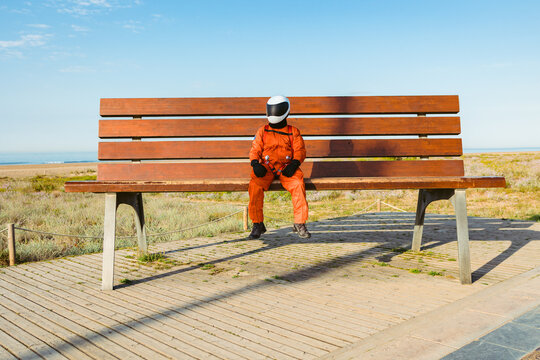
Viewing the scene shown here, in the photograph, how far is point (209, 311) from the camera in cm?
363

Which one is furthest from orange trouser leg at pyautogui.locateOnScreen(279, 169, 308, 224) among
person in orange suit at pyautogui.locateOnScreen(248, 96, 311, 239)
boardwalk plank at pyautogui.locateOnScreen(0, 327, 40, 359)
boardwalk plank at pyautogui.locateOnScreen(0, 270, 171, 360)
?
boardwalk plank at pyautogui.locateOnScreen(0, 327, 40, 359)

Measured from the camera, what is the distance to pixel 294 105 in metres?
5.43

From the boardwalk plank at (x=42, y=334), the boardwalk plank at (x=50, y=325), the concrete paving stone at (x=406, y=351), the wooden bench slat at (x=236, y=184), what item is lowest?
the boardwalk plank at (x=42, y=334)

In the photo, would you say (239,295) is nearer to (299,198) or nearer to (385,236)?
(299,198)

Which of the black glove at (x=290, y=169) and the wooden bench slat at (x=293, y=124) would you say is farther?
the wooden bench slat at (x=293, y=124)

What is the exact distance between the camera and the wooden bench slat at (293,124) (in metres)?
5.32

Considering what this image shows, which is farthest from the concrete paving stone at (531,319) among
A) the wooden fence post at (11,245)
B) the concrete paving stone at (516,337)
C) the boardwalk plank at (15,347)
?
the wooden fence post at (11,245)

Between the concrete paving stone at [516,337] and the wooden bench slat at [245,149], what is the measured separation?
270 cm

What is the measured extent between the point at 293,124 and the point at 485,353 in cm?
340

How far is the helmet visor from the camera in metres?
4.84

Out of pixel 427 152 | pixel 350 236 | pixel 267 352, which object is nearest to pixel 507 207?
pixel 350 236

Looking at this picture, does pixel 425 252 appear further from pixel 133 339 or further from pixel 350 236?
pixel 133 339

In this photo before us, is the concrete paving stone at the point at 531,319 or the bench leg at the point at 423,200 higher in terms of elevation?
the bench leg at the point at 423,200

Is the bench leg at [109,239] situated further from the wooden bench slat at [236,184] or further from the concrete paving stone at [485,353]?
the concrete paving stone at [485,353]
